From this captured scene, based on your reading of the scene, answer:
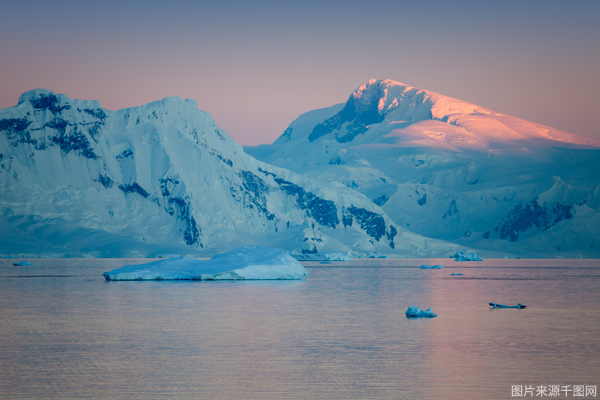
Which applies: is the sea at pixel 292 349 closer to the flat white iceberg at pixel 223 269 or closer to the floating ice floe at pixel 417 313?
the floating ice floe at pixel 417 313

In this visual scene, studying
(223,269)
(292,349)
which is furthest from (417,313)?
(223,269)

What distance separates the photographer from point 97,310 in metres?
57.2

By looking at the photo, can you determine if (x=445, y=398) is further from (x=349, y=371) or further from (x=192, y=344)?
(x=192, y=344)

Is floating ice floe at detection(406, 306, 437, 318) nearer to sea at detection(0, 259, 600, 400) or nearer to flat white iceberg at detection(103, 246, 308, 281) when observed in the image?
sea at detection(0, 259, 600, 400)

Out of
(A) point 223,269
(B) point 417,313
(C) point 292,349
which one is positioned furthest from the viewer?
(A) point 223,269

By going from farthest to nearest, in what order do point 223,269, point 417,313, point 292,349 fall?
point 223,269
point 417,313
point 292,349

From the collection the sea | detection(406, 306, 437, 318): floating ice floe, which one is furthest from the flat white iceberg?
detection(406, 306, 437, 318): floating ice floe

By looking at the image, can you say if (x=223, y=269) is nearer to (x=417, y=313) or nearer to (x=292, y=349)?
(x=417, y=313)

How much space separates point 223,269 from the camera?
320 feet

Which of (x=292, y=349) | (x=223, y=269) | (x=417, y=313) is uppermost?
(x=292, y=349)

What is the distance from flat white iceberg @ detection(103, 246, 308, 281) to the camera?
9788cm

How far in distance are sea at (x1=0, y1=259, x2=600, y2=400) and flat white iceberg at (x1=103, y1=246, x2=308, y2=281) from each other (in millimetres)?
28654

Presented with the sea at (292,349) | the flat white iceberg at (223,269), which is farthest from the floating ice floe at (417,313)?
the flat white iceberg at (223,269)

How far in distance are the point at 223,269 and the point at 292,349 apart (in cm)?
6041
